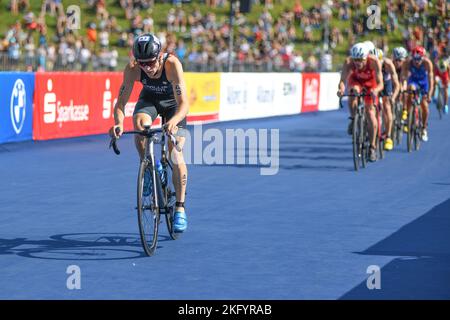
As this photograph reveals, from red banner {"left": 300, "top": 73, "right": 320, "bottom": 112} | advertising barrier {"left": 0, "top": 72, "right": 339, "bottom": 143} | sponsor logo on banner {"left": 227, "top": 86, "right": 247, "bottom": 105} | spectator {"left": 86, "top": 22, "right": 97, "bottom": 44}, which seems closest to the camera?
advertising barrier {"left": 0, "top": 72, "right": 339, "bottom": 143}

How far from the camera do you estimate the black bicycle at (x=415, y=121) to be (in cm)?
1847

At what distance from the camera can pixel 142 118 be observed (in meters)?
8.45

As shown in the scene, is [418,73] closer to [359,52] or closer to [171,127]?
[359,52]

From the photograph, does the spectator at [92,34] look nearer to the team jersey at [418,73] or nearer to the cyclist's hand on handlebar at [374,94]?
the team jersey at [418,73]

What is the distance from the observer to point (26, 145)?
1823 centimetres

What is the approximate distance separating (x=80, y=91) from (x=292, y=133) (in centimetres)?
555

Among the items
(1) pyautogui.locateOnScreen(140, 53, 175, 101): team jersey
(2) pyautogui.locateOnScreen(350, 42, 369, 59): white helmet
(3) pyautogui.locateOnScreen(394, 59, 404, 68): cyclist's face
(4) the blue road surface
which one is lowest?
(4) the blue road surface

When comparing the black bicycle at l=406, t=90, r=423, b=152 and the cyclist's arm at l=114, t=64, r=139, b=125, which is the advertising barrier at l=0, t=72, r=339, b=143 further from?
the cyclist's arm at l=114, t=64, r=139, b=125

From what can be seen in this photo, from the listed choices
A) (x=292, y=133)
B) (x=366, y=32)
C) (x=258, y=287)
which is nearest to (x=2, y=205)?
(x=258, y=287)

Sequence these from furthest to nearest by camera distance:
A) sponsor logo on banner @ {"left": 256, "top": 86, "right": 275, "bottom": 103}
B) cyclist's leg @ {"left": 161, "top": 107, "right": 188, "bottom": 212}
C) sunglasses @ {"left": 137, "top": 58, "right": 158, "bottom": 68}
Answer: sponsor logo on banner @ {"left": 256, "top": 86, "right": 275, "bottom": 103} → cyclist's leg @ {"left": 161, "top": 107, "right": 188, "bottom": 212} → sunglasses @ {"left": 137, "top": 58, "right": 158, "bottom": 68}

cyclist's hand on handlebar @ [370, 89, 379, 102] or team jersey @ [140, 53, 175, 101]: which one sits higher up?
team jersey @ [140, 53, 175, 101]

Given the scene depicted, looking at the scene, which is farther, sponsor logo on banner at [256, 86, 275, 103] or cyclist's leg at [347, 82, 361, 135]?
sponsor logo on banner at [256, 86, 275, 103]

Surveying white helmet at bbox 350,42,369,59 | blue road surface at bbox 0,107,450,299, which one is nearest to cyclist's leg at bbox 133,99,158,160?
blue road surface at bbox 0,107,450,299

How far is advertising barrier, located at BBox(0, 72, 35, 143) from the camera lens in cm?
1723
